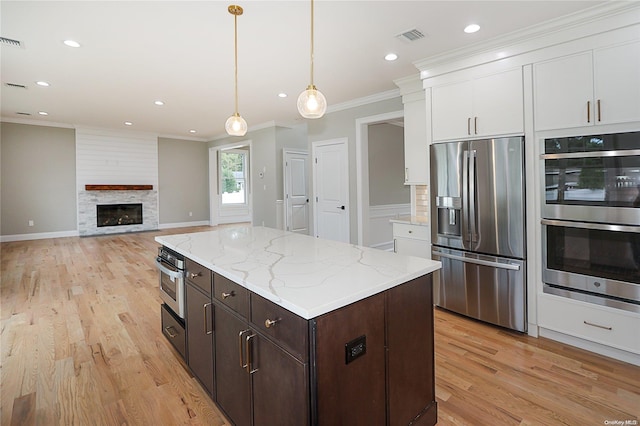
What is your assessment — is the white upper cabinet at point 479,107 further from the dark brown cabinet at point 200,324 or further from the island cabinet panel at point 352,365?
the dark brown cabinet at point 200,324

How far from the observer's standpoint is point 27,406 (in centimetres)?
194

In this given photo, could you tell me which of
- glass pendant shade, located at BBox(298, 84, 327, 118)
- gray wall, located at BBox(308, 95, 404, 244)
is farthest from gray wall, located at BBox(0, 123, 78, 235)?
glass pendant shade, located at BBox(298, 84, 327, 118)

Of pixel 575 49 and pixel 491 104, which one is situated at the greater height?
pixel 575 49

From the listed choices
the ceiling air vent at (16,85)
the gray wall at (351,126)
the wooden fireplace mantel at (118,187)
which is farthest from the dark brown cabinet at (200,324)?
the wooden fireplace mantel at (118,187)

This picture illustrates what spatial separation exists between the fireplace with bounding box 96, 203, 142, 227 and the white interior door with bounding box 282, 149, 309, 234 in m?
4.59

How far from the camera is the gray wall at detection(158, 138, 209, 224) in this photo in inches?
372

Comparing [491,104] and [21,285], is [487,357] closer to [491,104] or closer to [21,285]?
[491,104]

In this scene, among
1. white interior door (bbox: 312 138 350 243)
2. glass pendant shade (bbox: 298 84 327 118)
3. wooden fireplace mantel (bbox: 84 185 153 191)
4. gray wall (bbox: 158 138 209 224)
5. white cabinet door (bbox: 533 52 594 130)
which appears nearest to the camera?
glass pendant shade (bbox: 298 84 327 118)

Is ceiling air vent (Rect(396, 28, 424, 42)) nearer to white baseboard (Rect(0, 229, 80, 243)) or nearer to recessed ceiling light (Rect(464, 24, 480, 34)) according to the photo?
recessed ceiling light (Rect(464, 24, 480, 34))

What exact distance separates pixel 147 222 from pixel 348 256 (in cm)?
880

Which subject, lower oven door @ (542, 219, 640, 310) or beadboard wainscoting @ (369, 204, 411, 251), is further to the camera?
beadboard wainscoting @ (369, 204, 411, 251)

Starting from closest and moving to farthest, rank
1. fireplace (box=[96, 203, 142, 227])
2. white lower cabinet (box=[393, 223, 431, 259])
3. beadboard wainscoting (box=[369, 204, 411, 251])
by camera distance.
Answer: white lower cabinet (box=[393, 223, 431, 259]) < beadboard wainscoting (box=[369, 204, 411, 251]) < fireplace (box=[96, 203, 142, 227])

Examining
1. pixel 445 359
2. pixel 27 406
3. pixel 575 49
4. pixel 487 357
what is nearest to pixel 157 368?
pixel 27 406

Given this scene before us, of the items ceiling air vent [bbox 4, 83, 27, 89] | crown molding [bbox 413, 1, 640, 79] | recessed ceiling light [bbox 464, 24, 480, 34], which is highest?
ceiling air vent [bbox 4, 83, 27, 89]
